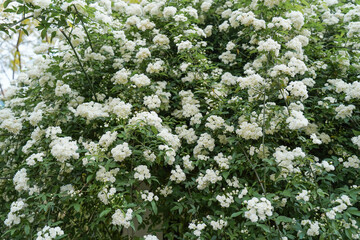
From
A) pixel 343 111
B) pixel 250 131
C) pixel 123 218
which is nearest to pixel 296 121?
pixel 250 131

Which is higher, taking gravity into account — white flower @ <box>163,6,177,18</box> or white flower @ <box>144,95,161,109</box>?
white flower @ <box>163,6,177,18</box>

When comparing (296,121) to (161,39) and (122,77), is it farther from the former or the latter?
(161,39)

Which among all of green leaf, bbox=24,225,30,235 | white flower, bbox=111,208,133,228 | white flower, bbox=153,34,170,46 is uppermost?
white flower, bbox=153,34,170,46

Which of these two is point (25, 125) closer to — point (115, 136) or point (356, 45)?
point (115, 136)

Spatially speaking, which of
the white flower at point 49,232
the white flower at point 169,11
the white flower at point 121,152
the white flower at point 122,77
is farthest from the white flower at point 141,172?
the white flower at point 169,11

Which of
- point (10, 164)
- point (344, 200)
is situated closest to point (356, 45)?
point (344, 200)

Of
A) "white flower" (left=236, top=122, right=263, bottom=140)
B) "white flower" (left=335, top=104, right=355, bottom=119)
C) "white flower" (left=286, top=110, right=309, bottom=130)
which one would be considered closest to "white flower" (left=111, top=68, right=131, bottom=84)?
"white flower" (left=236, top=122, right=263, bottom=140)

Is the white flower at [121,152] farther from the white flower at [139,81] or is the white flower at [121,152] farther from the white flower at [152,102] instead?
the white flower at [139,81]

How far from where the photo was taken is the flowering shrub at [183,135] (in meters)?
1.94

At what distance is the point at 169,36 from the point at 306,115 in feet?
5.44

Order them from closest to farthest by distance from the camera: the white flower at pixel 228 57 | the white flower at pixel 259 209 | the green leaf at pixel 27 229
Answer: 1. the white flower at pixel 259 209
2. the green leaf at pixel 27 229
3. the white flower at pixel 228 57

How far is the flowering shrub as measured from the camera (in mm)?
1942

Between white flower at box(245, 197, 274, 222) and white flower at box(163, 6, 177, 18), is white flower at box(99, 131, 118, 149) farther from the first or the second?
white flower at box(163, 6, 177, 18)

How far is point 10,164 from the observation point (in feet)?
9.40
